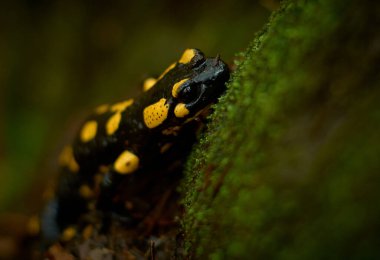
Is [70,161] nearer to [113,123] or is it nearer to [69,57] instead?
[113,123]

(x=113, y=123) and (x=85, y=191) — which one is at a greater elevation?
(x=113, y=123)

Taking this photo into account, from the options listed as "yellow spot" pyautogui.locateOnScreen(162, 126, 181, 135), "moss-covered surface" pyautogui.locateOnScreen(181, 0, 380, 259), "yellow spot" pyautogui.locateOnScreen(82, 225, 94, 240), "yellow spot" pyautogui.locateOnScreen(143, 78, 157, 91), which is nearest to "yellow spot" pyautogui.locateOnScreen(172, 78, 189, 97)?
"yellow spot" pyautogui.locateOnScreen(162, 126, 181, 135)

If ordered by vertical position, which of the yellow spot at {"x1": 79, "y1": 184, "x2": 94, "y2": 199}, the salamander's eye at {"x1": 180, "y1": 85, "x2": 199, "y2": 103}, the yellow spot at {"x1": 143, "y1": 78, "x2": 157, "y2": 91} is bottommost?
the yellow spot at {"x1": 79, "y1": 184, "x2": 94, "y2": 199}

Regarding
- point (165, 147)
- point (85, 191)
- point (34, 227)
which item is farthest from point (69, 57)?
point (165, 147)

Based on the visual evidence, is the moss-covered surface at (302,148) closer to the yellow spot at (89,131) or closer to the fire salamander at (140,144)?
the fire salamander at (140,144)

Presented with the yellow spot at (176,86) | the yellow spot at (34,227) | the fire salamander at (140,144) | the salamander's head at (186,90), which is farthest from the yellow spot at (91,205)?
the yellow spot at (176,86)

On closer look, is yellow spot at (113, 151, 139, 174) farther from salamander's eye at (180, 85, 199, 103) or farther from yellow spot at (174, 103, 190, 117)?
salamander's eye at (180, 85, 199, 103)

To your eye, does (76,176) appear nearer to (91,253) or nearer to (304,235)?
(91,253)
